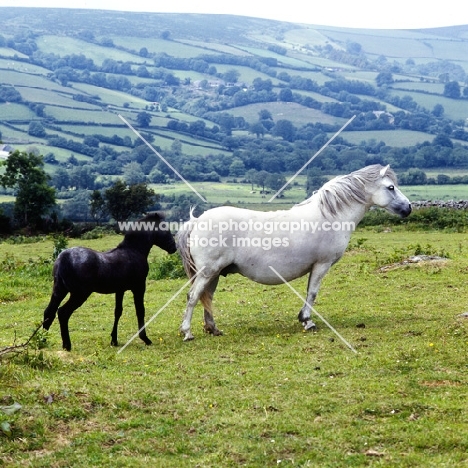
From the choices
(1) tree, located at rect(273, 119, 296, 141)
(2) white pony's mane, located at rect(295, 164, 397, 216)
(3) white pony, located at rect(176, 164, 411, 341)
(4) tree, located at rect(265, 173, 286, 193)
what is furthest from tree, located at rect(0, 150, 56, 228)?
(1) tree, located at rect(273, 119, 296, 141)

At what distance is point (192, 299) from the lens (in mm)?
13781

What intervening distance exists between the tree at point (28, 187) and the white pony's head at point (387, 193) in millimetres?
32867

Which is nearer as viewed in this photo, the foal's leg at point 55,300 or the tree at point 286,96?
the foal's leg at point 55,300

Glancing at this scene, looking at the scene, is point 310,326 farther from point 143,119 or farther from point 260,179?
point 143,119

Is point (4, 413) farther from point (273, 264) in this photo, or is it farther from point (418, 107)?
point (418, 107)

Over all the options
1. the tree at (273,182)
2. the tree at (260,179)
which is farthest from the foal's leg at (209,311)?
the tree at (260,179)

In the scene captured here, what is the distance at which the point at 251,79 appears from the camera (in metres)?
186

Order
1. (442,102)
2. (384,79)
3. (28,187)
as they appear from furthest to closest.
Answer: (384,79), (442,102), (28,187)

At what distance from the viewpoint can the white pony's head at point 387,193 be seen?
47.9 ft

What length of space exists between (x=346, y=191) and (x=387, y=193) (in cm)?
74

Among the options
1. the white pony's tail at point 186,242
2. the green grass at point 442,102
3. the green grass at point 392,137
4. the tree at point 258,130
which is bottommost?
the tree at point 258,130

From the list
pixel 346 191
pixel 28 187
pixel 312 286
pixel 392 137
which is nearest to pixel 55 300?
pixel 312 286

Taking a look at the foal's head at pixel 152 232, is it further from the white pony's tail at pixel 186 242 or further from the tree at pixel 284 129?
the tree at pixel 284 129

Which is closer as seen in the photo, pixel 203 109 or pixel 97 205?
pixel 97 205
